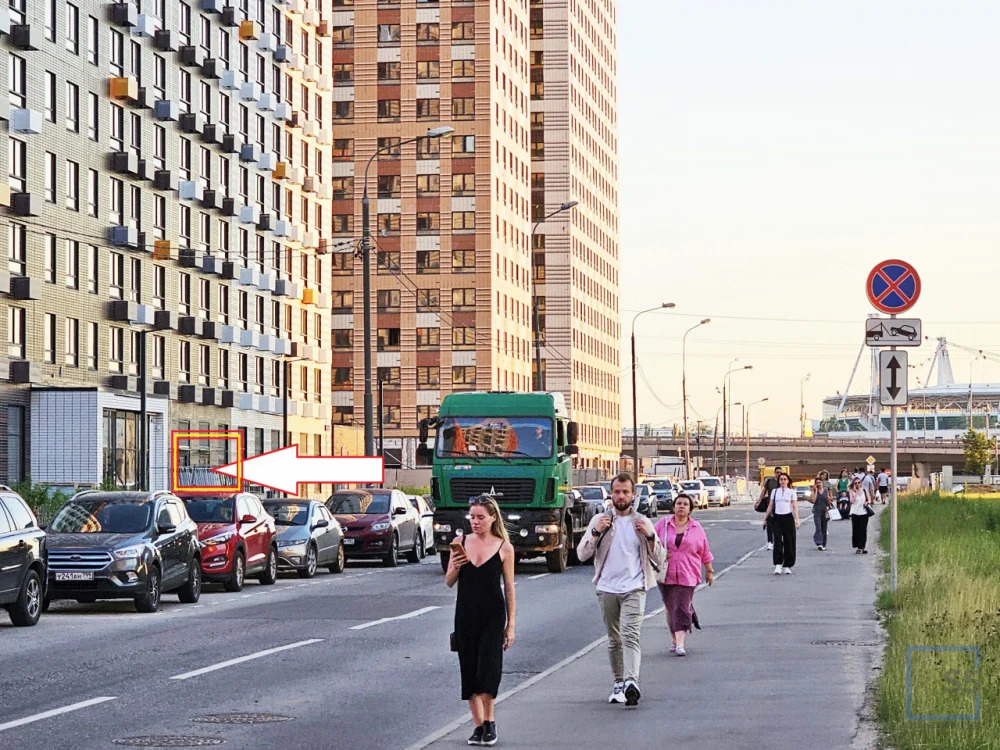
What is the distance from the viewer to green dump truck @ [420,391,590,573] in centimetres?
3256

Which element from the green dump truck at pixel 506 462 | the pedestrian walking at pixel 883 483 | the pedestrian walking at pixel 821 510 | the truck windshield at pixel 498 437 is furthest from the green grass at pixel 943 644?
the pedestrian walking at pixel 883 483

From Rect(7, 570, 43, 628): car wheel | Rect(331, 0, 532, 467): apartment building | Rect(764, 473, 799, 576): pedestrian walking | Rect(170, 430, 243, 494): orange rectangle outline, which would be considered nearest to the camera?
Rect(7, 570, 43, 628): car wheel

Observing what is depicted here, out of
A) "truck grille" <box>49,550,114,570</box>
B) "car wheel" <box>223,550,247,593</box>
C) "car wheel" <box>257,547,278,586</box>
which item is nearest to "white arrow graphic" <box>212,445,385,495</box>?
"car wheel" <box>257,547,278,586</box>

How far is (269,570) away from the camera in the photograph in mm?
32000

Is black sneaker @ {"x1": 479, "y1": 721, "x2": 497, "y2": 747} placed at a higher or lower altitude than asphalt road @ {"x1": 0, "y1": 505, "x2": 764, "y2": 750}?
higher

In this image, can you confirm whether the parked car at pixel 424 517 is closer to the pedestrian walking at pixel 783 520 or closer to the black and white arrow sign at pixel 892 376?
the pedestrian walking at pixel 783 520

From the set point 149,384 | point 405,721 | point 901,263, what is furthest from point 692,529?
point 149,384

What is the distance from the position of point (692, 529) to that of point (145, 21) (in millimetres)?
51142

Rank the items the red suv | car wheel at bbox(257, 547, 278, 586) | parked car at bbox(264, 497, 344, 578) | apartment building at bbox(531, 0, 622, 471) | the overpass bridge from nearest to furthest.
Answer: the red suv → car wheel at bbox(257, 547, 278, 586) → parked car at bbox(264, 497, 344, 578) → apartment building at bbox(531, 0, 622, 471) → the overpass bridge

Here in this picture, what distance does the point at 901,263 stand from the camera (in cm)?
2031

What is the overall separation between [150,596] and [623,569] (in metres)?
12.8

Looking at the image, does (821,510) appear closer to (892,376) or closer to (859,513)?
(859,513)

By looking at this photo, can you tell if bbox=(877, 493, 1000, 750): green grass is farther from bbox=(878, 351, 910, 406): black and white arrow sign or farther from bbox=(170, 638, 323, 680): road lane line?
bbox=(170, 638, 323, 680): road lane line

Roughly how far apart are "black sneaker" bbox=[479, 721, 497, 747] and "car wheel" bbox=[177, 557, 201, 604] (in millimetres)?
16477
